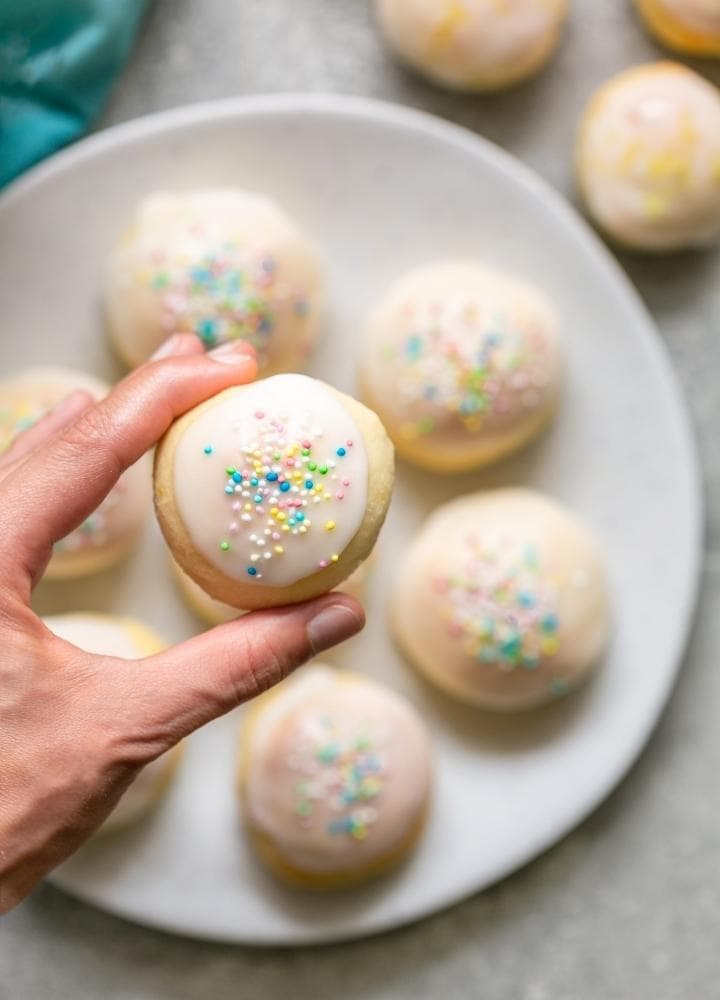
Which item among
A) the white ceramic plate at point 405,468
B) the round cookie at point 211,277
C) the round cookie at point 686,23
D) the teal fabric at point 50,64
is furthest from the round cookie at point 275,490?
the round cookie at point 686,23

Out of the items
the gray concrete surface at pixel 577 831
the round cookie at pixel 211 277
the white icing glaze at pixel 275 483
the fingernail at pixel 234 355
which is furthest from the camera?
the gray concrete surface at pixel 577 831

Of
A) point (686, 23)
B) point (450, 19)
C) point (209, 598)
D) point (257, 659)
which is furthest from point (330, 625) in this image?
point (686, 23)

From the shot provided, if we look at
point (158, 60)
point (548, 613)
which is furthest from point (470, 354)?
point (158, 60)

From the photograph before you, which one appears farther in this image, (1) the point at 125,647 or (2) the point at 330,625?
(1) the point at 125,647

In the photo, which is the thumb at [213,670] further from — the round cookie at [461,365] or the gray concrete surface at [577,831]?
the gray concrete surface at [577,831]

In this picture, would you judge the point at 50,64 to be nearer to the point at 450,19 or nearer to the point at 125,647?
the point at 450,19

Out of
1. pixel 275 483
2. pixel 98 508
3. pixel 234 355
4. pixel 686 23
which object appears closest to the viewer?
pixel 275 483
